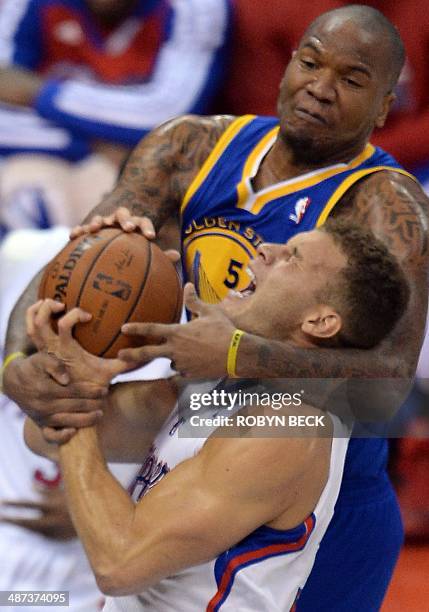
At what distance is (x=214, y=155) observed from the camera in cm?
279

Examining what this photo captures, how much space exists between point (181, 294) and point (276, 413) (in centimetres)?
40

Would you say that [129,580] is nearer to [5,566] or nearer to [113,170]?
[5,566]

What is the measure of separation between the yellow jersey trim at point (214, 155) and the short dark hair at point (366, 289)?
22.2 inches

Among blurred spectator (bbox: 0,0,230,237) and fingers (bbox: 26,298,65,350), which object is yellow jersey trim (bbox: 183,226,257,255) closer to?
fingers (bbox: 26,298,65,350)

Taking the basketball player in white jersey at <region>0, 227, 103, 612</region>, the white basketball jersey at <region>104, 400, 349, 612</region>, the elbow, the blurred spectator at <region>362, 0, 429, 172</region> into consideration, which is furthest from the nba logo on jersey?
the blurred spectator at <region>362, 0, 429, 172</region>

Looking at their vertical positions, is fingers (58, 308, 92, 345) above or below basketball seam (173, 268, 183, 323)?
above

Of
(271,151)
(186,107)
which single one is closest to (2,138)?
(186,107)

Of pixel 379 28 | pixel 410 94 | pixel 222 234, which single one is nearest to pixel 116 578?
pixel 222 234

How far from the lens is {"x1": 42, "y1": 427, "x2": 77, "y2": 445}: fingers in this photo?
2.24m

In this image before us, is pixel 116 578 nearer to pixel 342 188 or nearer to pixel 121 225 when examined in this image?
pixel 121 225

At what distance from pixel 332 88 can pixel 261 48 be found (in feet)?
8.33

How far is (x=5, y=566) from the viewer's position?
3.55m

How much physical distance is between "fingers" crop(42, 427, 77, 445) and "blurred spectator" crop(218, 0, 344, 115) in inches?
118

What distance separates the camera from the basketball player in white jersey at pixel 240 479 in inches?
81.9
